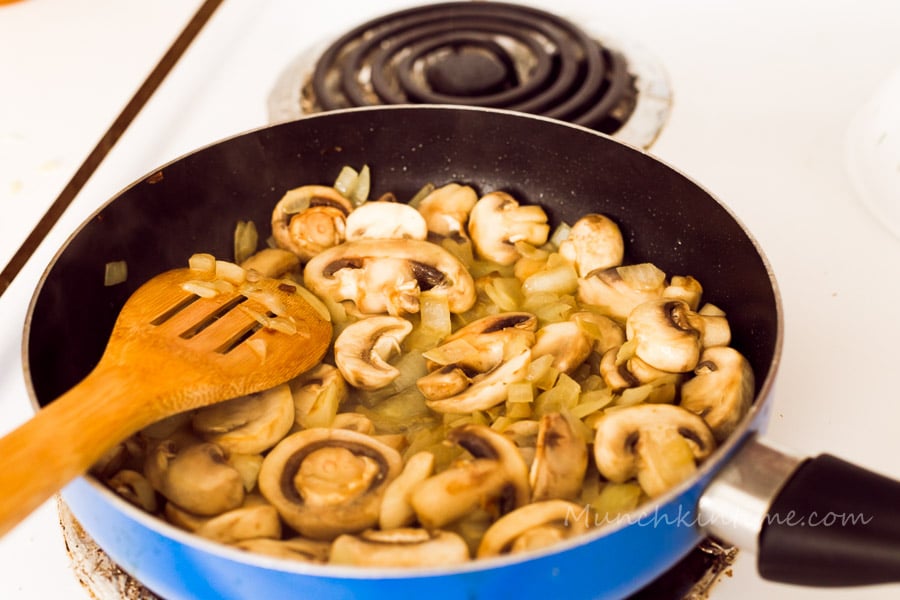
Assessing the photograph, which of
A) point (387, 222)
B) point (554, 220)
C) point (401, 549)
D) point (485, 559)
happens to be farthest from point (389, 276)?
point (485, 559)

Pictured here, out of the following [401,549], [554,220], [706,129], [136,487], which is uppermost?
[706,129]

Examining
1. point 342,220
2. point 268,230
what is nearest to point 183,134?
point 268,230

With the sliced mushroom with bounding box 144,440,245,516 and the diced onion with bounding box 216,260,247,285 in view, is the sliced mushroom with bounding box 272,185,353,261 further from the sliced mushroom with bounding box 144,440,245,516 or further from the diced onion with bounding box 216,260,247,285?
the sliced mushroom with bounding box 144,440,245,516

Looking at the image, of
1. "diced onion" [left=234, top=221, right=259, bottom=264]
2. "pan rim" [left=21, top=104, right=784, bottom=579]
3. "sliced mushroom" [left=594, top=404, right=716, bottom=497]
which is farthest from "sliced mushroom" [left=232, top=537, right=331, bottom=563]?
"diced onion" [left=234, top=221, right=259, bottom=264]

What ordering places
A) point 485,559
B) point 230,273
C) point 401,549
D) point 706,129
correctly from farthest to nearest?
point 706,129 → point 230,273 → point 401,549 → point 485,559

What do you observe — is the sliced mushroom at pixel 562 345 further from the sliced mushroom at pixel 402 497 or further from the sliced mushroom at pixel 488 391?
the sliced mushroom at pixel 402 497

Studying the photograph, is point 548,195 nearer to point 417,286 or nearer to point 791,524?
point 417,286

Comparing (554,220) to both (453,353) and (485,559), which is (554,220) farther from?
(485,559)
